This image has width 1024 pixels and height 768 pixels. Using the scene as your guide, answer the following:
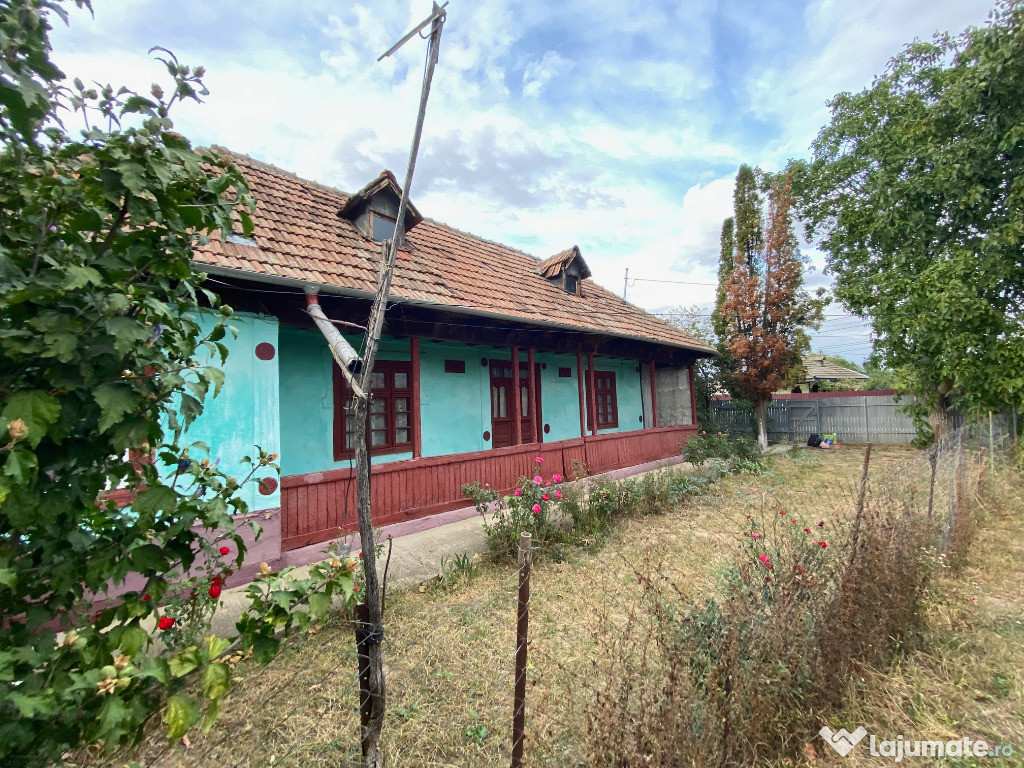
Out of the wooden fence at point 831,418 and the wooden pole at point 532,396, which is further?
the wooden fence at point 831,418

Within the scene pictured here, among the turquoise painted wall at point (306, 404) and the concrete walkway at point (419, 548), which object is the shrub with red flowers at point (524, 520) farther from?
the turquoise painted wall at point (306, 404)

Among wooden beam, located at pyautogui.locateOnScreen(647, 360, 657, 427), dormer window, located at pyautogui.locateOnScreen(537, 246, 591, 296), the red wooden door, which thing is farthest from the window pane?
wooden beam, located at pyautogui.locateOnScreen(647, 360, 657, 427)

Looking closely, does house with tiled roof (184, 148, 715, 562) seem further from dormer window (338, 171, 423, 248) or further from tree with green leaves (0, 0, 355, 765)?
tree with green leaves (0, 0, 355, 765)

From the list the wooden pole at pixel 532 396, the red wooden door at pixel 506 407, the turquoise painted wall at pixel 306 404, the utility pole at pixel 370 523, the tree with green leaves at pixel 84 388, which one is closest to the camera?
the tree with green leaves at pixel 84 388

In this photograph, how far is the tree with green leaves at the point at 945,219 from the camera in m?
9.11

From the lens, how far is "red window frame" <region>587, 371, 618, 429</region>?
12.1 m

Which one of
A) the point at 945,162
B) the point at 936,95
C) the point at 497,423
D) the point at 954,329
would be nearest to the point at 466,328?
the point at 497,423

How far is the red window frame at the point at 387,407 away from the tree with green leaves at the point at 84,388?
5683 millimetres

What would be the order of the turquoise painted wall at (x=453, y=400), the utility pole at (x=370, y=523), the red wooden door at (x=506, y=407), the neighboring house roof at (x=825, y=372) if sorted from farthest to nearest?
the neighboring house roof at (x=825, y=372) → the red wooden door at (x=506, y=407) → the turquoise painted wall at (x=453, y=400) → the utility pole at (x=370, y=523)

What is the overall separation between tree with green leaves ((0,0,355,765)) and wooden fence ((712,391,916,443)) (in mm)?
17018

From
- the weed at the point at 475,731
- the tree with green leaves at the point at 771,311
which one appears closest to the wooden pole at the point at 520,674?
the weed at the point at 475,731

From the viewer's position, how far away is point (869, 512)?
348cm

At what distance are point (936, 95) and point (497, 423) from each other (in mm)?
13511

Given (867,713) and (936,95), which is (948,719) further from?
(936,95)
